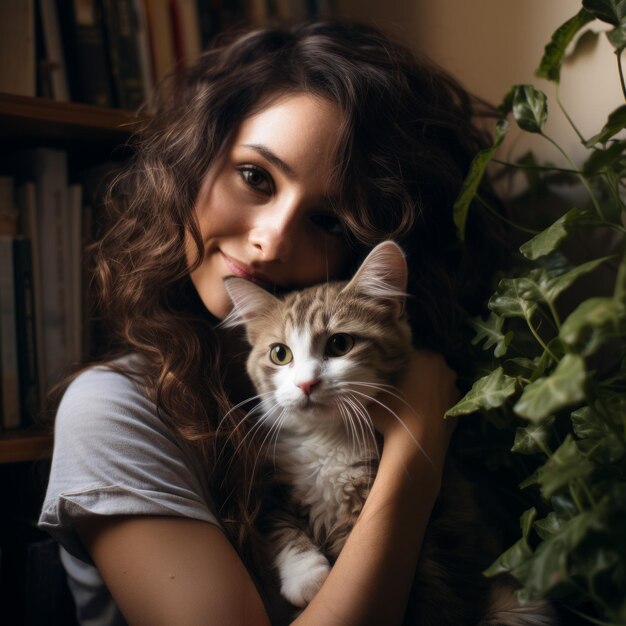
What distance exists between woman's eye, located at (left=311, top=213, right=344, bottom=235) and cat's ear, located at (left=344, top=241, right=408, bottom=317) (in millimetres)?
146

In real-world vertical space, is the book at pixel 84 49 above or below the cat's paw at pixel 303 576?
above

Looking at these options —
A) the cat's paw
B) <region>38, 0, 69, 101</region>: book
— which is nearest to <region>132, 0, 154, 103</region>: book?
<region>38, 0, 69, 101</region>: book

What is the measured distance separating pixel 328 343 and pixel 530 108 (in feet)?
2.02

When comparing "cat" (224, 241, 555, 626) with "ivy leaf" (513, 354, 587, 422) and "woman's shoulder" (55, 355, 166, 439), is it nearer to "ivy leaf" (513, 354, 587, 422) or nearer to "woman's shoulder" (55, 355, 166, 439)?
"woman's shoulder" (55, 355, 166, 439)

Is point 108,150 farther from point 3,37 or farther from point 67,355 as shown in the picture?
point 67,355

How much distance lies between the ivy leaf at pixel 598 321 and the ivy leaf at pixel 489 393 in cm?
22

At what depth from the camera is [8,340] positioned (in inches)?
57.2

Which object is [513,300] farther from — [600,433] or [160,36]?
[160,36]

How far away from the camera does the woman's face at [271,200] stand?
1.24 m

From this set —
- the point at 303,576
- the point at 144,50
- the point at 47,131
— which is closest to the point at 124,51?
the point at 144,50

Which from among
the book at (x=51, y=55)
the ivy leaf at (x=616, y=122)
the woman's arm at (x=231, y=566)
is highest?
the book at (x=51, y=55)

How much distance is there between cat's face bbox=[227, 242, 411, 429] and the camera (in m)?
1.18

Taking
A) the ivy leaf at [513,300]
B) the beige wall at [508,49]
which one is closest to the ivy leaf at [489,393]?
the ivy leaf at [513,300]

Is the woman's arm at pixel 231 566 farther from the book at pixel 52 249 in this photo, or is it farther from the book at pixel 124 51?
the book at pixel 124 51
